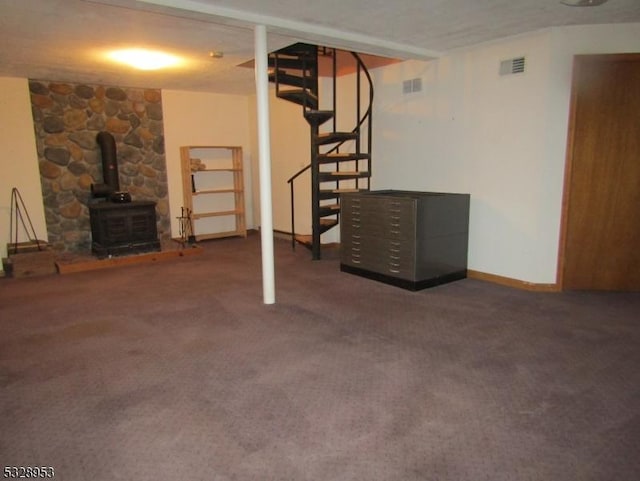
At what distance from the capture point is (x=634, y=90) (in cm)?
425

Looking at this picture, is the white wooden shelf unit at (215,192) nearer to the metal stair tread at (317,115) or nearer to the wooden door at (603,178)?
the metal stair tread at (317,115)

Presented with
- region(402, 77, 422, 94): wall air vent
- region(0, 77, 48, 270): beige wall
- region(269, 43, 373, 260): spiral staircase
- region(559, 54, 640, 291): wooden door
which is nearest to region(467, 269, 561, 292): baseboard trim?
region(559, 54, 640, 291): wooden door

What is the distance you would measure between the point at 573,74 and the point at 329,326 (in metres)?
3.36

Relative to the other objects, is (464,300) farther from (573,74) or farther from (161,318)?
(161,318)

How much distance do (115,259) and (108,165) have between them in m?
1.50

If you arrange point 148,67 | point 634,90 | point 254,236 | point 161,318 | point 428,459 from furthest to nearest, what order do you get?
point 254,236, point 148,67, point 634,90, point 161,318, point 428,459

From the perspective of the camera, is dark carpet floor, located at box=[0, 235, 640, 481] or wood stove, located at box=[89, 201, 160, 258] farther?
wood stove, located at box=[89, 201, 160, 258]

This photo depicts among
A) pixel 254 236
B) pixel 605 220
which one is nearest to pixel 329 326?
pixel 605 220

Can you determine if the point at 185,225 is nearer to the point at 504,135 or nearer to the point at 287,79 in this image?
the point at 287,79

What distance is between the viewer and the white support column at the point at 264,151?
12.7ft

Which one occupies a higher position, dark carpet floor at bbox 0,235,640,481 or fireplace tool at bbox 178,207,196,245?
fireplace tool at bbox 178,207,196,245

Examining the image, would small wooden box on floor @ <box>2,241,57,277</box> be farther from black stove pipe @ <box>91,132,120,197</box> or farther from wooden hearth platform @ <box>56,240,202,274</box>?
black stove pipe @ <box>91,132,120,197</box>

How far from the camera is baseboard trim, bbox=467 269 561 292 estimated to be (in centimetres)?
461

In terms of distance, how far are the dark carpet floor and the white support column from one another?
12.9 inches
